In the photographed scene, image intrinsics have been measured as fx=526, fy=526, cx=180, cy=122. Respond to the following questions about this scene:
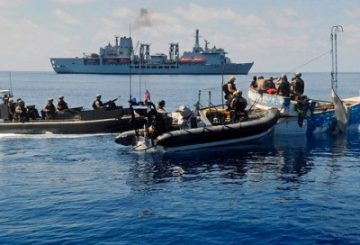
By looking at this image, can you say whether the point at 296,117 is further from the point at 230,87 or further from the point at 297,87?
the point at 230,87

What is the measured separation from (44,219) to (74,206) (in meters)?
1.48

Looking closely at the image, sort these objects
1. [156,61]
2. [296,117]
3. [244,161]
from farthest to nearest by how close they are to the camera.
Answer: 1. [156,61]
2. [296,117]
3. [244,161]

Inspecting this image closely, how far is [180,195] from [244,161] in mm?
6965

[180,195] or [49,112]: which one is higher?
[49,112]

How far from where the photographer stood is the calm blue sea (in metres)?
13.8

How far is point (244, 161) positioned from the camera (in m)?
24.0

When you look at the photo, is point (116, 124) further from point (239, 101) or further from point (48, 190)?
point (48, 190)

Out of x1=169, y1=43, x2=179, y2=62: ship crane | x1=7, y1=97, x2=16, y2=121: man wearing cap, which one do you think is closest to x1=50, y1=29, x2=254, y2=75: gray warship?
x1=169, y1=43, x2=179, y2=62: ship crane

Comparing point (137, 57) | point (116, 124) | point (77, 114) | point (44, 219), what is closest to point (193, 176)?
point (44, 219)

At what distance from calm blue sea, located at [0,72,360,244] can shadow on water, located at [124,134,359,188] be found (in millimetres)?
47

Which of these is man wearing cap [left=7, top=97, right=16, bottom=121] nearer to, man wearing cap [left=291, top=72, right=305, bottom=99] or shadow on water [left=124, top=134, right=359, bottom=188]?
shadow on water [left=124, top=134, right=359, bottom=188]

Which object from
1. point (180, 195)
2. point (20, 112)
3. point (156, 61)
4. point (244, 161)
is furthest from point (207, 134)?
point (156, 61)

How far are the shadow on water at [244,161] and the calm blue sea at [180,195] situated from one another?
5 cm

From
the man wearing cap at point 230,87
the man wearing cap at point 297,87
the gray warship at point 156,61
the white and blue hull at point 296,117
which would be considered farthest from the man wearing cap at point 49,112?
the gray warship at point 156,61
